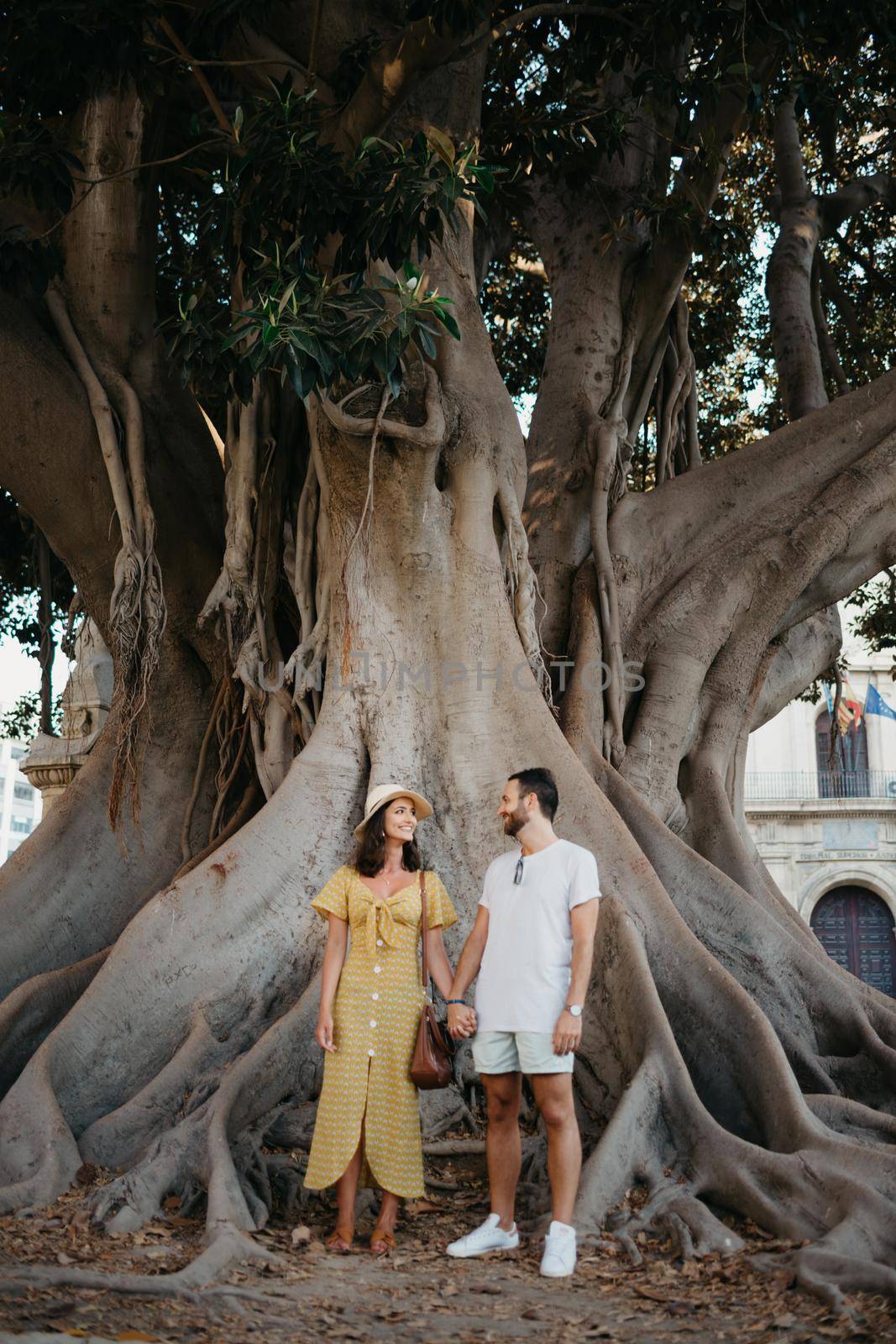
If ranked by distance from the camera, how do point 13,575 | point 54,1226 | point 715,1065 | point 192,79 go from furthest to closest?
point 13,575
point 192,79
point 715,1065
point 54,1226

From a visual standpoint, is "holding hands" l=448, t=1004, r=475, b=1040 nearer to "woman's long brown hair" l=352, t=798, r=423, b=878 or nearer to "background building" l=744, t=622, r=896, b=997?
"woman's long brown hair" l=352, t=798, r=423, b=878

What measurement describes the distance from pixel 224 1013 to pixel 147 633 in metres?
1.92

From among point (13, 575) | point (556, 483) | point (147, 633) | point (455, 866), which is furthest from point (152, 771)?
point (13, 575)

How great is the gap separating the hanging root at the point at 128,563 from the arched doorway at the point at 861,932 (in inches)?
851

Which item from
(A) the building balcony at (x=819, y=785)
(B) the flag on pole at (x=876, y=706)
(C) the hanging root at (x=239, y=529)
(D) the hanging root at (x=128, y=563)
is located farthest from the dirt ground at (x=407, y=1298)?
(A) the building balcony at (x=819, y=785)

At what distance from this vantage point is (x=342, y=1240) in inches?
143

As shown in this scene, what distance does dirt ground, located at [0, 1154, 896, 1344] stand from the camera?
2867 mm

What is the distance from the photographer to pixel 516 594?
572 centimetres

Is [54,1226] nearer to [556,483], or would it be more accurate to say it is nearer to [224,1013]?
[224,1013]

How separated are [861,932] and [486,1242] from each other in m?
23.7

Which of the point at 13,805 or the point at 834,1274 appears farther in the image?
the point at 13,805

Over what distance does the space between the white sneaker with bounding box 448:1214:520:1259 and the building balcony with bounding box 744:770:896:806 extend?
919 inches

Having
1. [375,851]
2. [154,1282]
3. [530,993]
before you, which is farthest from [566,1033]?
[154,1282]

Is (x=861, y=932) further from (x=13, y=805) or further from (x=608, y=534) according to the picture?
(x=13, y=805)
